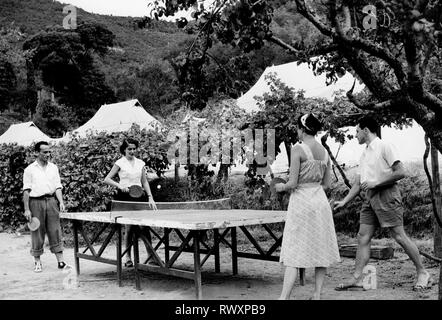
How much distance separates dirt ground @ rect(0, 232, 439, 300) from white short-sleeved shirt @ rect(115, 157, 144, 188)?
127 cm

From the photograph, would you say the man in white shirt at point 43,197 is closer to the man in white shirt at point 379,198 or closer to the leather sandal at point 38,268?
the leather sandal at point 38,268

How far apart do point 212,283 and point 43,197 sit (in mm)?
2842

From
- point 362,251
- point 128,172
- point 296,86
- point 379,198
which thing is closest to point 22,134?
point 296,86

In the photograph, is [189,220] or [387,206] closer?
[189,220]

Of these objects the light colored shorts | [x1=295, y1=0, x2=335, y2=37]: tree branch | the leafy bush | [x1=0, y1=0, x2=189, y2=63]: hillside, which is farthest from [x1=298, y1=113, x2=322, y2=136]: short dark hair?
[x1=0, y1=0, x2=189, y2=63]: hillside

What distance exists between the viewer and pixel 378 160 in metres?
6.05

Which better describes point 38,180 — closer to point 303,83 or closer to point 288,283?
point 288,283

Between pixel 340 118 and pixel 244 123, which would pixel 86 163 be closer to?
pixel 244 123

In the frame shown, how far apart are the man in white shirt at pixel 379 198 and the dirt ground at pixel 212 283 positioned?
0.29 m

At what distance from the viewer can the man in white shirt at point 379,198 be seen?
5.95 m

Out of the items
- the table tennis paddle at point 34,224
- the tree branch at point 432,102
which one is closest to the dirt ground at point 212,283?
the table tennis paddle at point 34,224

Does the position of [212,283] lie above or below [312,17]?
below

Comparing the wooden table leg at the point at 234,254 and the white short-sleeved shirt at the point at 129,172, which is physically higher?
the white short-sleeved shirt at the point at 129,172

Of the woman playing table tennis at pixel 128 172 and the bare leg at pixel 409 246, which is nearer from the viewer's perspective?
the bare leg at pixel 409 246
